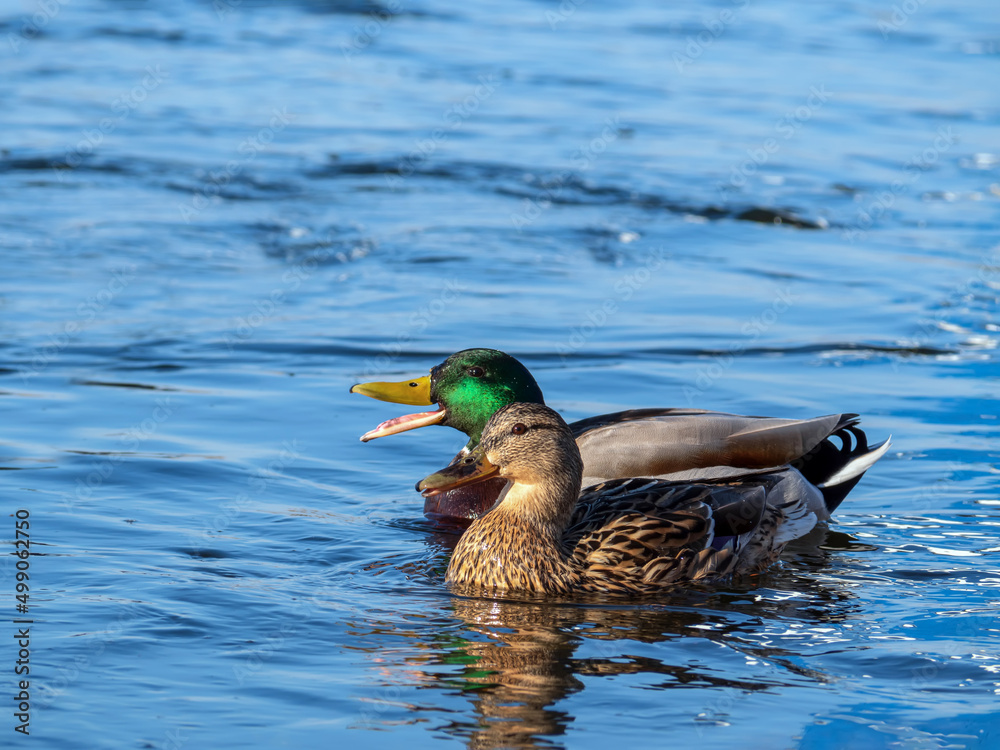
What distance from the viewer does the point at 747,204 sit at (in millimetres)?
13992

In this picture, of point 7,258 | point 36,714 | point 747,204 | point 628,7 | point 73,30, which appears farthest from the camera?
point 628,7

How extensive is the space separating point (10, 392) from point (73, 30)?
15.0m

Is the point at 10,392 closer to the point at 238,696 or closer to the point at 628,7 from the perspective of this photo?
the point at 238,696

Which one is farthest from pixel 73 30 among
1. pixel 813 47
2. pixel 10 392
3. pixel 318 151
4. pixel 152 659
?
pixel 152 659
